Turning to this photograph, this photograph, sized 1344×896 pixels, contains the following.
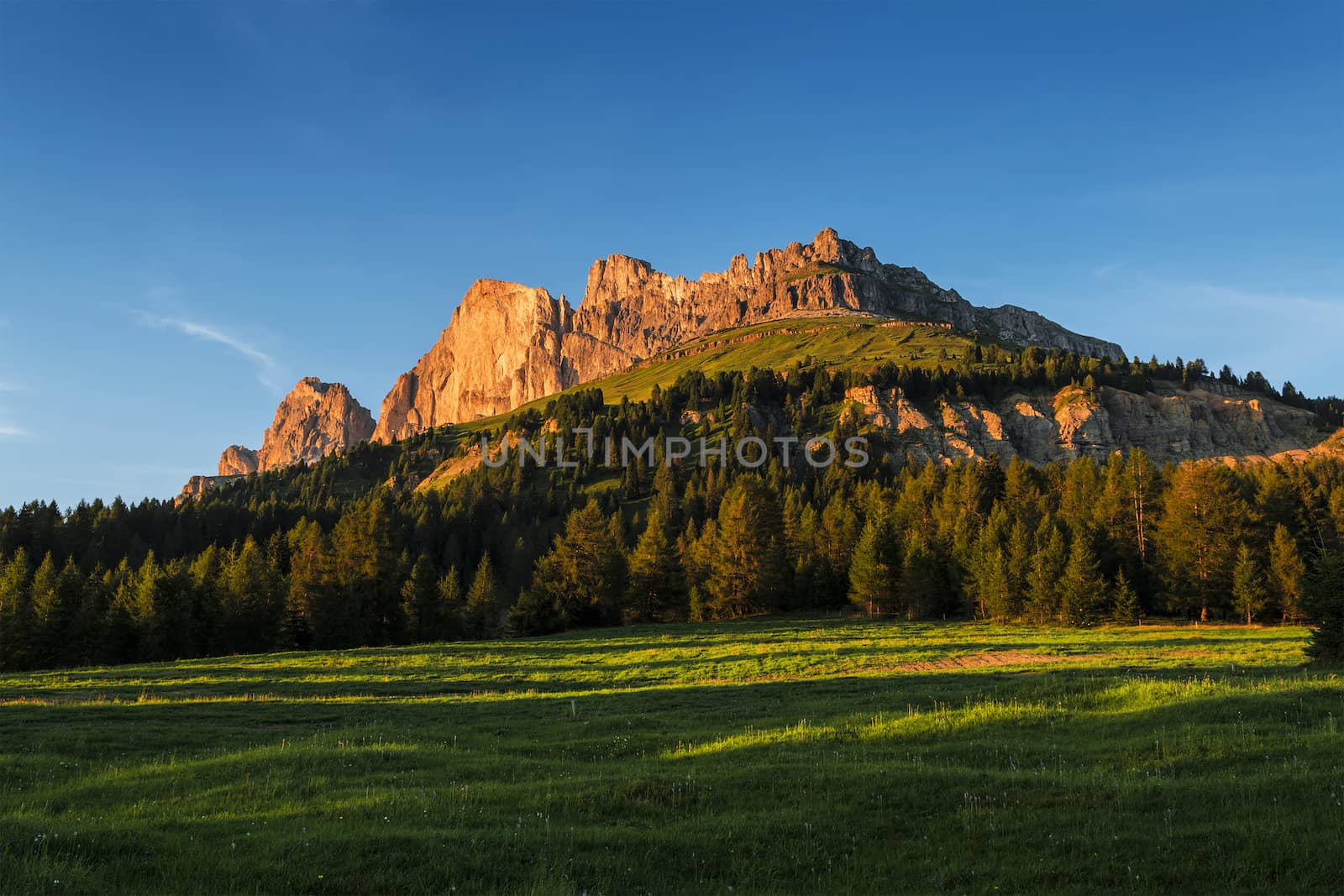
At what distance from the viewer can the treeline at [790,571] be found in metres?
71.7

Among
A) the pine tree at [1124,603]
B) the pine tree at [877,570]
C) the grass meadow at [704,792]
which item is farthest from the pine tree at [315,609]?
the pine tree at [1124,603]

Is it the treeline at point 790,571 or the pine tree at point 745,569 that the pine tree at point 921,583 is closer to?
the treeline at point 790,571

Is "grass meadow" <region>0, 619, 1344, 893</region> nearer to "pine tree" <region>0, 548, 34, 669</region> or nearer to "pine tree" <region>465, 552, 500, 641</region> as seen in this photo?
"pine tree" <region>0, 548, 34, 669</region>

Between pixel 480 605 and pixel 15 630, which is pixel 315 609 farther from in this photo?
pixel 15 630

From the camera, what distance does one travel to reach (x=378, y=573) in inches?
3482

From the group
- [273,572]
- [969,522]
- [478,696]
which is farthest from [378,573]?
[969,522]

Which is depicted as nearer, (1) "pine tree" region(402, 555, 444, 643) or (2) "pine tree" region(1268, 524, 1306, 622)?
(2) "pine tree" region(1268, 524, 1306, 622)

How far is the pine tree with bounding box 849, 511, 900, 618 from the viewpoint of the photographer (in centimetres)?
8956

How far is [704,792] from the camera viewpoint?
15.4m

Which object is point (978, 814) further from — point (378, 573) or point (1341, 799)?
point (378, 573)

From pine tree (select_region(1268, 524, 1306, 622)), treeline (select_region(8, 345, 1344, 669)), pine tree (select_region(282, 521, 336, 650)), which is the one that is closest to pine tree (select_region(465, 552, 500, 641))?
treeline (select_region(8, 345, 1344, 669))

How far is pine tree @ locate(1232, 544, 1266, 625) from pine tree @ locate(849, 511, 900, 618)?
1284 inches

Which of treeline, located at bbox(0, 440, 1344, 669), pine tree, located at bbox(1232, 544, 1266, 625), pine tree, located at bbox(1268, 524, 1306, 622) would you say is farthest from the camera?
treeline, located at bbox(0, 440, 1344, 669)

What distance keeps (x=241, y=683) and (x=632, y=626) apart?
50.4 m
